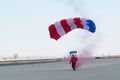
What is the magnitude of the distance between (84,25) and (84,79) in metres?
11.4

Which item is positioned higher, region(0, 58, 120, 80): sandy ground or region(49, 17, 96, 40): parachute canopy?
region(49, 17, 96, 40): parachute canopy

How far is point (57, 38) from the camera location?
38.2m

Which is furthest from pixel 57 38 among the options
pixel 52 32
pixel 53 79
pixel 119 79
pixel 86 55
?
pixel 119 79

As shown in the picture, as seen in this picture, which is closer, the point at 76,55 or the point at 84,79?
the point at 84,79

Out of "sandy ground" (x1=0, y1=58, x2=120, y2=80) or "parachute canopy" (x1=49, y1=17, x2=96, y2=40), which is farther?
"parachute canopy" (x1=49, y1=17, x2=96, y2=40)

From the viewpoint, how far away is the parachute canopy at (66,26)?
126ft

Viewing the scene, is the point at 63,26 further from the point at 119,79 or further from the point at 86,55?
the point at 119,79

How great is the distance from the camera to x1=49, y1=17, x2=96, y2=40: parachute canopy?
38.5m

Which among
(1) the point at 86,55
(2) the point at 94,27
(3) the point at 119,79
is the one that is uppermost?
(2) the point at 94,27

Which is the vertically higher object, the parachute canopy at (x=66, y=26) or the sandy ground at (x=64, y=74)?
the parachute canopy at (x=66, y=26)

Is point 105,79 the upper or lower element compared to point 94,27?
lower

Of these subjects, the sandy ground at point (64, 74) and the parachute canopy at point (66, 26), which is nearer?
the sandy ground at point (64, 74)

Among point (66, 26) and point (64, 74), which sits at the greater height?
point (66, 26)

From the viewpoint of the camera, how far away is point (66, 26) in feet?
127
